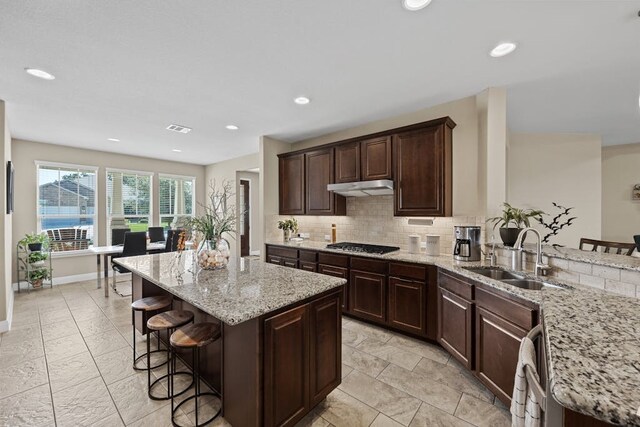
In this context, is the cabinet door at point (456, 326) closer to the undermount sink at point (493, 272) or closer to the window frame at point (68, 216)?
the undermount sink at point (493, 272)

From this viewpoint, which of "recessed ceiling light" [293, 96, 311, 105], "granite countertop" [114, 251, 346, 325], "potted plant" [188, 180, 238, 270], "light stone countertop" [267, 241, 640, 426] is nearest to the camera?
"light stone countertop" [267, 241, 640, 426]

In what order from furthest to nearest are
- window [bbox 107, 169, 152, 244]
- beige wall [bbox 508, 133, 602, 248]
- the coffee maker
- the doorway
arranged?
1. the doorway
2. window [bbox 107, 169, 152, 244]
3. beige wall [bbox 508, 133, 602, 248]
4. the coffee maker

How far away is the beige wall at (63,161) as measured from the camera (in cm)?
479

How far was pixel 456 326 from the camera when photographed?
243 cm

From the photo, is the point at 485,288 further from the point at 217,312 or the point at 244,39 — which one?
the point at 244,39

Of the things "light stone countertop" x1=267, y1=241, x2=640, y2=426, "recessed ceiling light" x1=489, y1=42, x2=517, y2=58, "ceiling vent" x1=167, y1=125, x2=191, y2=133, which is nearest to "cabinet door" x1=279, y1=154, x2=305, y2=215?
"ceiling vent" x1=167, y1=125, x2=191, y2=133

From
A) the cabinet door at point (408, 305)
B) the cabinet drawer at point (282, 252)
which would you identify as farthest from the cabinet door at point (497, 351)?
the cabinet drawer at point (282, 252)

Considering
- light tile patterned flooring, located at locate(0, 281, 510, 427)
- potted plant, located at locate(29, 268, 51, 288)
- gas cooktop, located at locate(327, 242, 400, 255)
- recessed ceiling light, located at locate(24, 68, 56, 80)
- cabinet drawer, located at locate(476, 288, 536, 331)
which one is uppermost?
recessed ceiling light, located at locate(24, 68, 56, 80)

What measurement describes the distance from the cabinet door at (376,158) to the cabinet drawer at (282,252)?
60.2 inches

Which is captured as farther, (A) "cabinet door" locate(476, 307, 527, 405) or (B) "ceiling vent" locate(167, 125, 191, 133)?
(B) "ceiling vent" locate(167, 125, 191, 133)

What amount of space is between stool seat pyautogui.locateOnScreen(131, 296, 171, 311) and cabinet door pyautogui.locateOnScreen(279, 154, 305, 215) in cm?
244

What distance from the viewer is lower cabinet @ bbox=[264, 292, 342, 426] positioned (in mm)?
1540

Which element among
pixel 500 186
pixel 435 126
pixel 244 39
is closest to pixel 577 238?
pixel 500 186

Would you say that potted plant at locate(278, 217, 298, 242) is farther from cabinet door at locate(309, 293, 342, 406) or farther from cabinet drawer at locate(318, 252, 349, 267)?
cabinet door at locate(309, 293, 342, 406)
